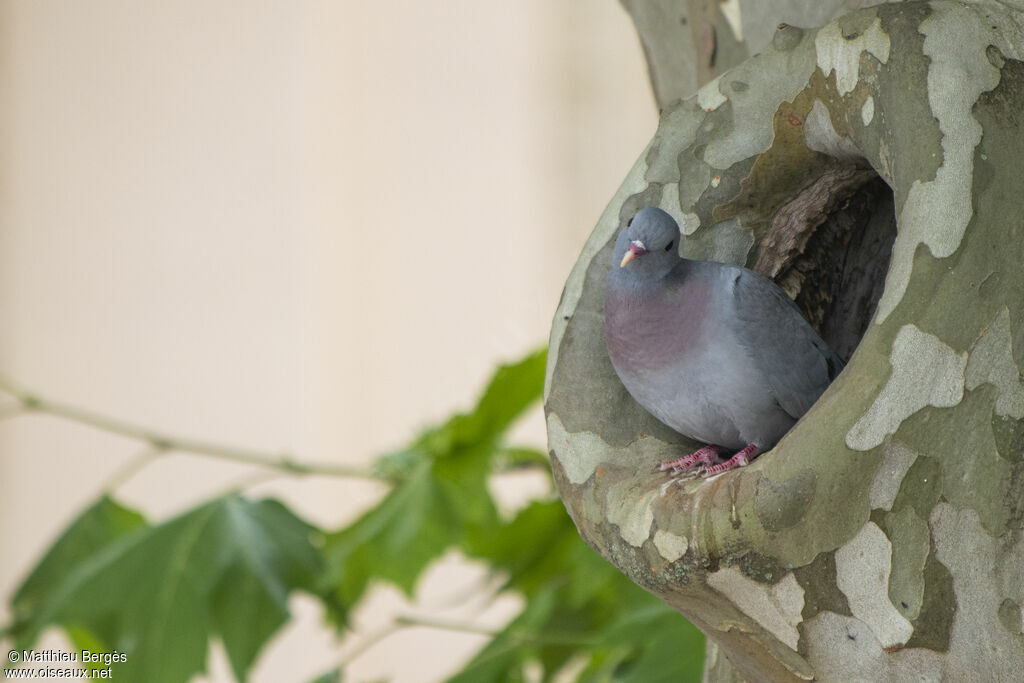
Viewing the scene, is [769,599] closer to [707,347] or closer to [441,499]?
[707,347]

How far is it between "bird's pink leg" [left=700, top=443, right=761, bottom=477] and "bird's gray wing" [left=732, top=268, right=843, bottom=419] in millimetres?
18

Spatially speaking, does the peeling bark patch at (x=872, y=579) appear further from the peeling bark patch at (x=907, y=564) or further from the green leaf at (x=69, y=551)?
the green leaf at (x=69, y=551)

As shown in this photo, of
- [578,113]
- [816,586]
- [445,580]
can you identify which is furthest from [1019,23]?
[445,580]

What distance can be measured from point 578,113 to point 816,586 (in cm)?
108

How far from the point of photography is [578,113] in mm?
1312

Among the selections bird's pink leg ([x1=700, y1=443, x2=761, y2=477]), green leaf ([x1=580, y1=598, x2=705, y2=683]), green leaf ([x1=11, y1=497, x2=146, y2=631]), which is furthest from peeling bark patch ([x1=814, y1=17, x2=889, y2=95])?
green leaf ([x1=11, y1=497, x2=146, y2=631])

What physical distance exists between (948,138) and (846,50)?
2.1 inches

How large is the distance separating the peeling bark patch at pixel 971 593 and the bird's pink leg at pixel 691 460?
0.09m

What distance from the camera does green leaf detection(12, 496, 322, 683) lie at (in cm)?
63

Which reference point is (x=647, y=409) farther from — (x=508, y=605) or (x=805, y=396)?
(x=508, y=605)

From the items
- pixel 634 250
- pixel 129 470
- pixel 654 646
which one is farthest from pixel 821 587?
pixel 129 470

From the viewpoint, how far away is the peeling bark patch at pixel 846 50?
1.09ft

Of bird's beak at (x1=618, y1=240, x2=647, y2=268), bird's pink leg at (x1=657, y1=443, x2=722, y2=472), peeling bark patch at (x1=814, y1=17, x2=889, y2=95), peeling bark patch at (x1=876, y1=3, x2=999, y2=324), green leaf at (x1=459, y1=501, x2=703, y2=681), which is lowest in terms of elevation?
green leaf at (x1=459, y1=501, x2=703, y2=681)

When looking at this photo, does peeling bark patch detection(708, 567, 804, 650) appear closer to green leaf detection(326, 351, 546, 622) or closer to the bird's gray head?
the bird's gray head
